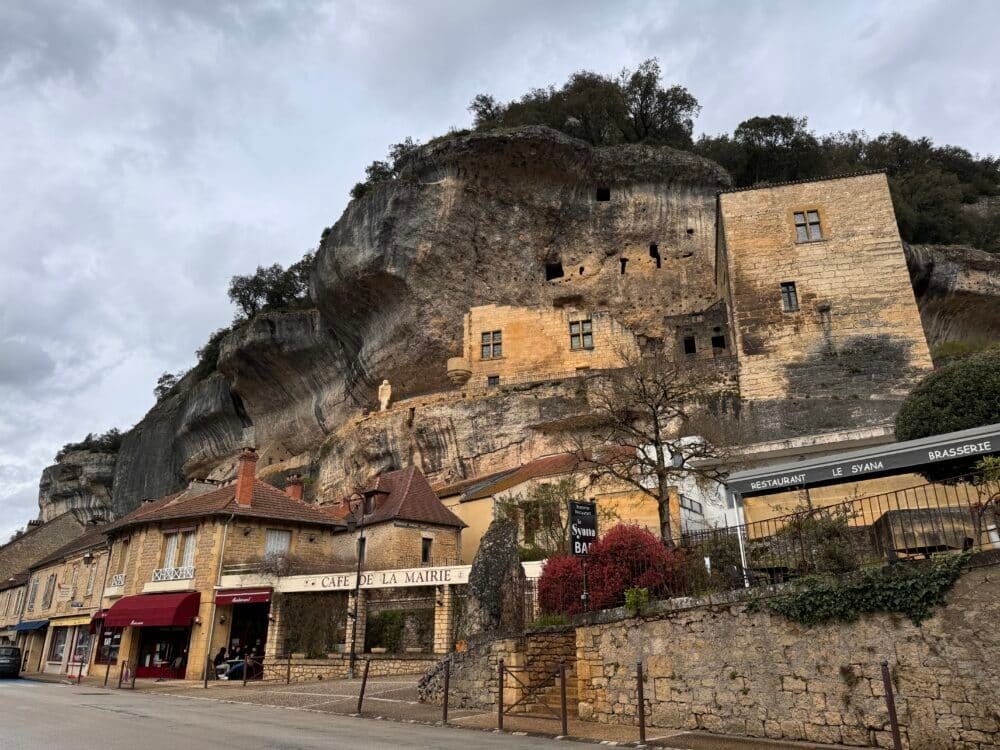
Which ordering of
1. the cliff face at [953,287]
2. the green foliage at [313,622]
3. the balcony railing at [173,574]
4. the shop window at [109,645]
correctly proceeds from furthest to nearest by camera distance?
the cliff face at [953,287] → the shop window at [109,645] → the balcony railing at [173,574] → the green foliage at [313,622]

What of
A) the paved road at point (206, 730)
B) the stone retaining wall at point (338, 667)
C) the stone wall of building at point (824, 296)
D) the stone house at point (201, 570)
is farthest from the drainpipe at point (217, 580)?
the stone wall of building at point (824, 296)

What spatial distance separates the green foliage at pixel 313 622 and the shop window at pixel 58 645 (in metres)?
11.9

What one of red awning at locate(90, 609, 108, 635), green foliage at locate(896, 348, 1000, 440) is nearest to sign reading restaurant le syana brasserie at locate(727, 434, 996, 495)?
green foliage at locate(896, 348, 1000, 440)

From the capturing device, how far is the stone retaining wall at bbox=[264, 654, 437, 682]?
15953 mm

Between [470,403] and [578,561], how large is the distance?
710 inches

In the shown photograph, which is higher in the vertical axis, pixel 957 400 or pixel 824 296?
pixel 824 296

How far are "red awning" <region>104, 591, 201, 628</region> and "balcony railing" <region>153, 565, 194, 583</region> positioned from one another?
491mm

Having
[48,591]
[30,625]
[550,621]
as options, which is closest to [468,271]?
[48,591]

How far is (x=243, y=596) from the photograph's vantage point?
1883 centimetres

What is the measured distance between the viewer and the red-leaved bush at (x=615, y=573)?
9695mm

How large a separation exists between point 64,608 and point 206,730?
21.4m

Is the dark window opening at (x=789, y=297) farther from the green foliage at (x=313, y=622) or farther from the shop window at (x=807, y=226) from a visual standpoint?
the green foliage at (x=313, y=622)

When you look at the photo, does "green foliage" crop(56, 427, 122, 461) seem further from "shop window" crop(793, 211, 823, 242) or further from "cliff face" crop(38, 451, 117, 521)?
"shop window" crop(793, 211, 823, 242)

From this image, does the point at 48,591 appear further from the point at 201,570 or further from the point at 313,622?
the point at 313,622
